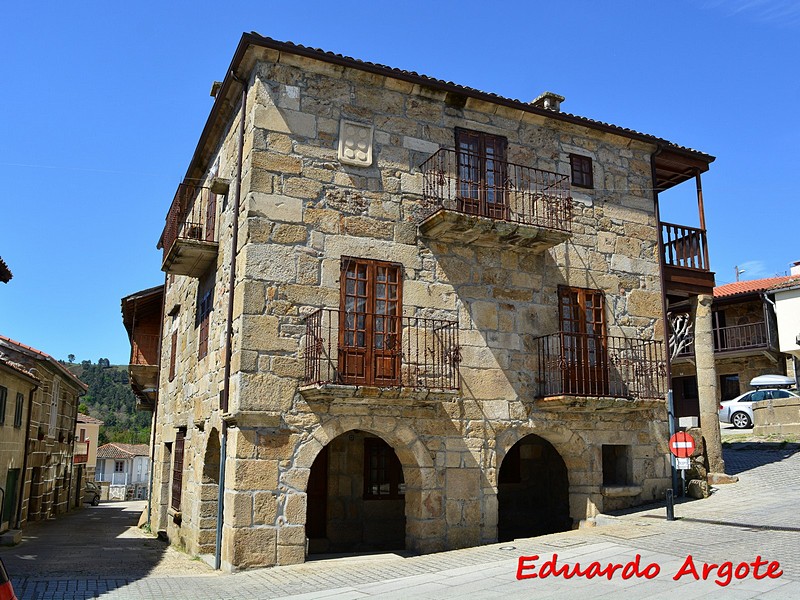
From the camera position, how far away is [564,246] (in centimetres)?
1334

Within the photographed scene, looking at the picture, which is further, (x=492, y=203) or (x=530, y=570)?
(x=492, y=203)

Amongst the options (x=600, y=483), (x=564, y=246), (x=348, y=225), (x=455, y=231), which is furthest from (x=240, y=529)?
(x=564, y=246)

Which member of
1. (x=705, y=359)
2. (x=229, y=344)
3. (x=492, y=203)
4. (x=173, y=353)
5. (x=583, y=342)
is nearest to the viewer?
(x=229, y=344)

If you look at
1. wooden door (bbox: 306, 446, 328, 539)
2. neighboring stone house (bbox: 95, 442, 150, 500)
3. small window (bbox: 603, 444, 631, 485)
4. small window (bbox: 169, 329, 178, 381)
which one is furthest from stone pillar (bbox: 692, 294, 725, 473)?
neighboring stone house (bbox: 95, 442, 150, 500)

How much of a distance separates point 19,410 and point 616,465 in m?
14.2

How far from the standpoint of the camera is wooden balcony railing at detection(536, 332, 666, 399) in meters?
12.5

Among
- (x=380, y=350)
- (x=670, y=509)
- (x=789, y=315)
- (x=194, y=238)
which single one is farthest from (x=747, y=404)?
(x=194, y=238)

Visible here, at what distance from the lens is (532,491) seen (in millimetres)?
15164

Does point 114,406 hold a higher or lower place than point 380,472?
higher

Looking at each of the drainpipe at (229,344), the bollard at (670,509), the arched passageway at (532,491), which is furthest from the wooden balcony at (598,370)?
the drainpipe at (229,344)

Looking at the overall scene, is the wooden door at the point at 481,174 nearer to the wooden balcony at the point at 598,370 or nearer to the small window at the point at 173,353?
the wooden balcony at the point at 598,370

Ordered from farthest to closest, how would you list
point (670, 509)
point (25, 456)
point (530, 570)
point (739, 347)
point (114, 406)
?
1. point (114, 406)
2. point (739, 347)
3. point (25, 456)
4. point (670, 509)
5. point (530, 570)

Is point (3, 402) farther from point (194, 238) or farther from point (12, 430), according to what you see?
point (194, 238)

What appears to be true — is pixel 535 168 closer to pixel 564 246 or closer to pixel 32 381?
pixel 564 246
